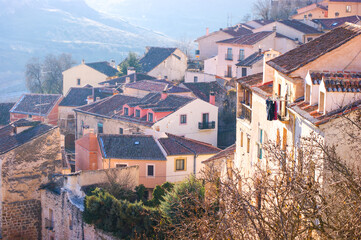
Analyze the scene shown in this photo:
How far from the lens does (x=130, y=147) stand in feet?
108

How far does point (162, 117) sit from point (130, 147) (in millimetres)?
5366

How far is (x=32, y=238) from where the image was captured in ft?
92.3

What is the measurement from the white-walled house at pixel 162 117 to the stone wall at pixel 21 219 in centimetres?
966

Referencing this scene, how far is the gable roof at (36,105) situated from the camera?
49628mm

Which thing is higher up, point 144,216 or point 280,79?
point 280,79

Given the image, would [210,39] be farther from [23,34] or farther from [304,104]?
[23,34]

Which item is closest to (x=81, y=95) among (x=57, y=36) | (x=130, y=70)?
(x=130, y=70)

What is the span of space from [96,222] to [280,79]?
9034 mm

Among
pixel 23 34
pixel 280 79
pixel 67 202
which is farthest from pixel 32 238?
pixel 23 34

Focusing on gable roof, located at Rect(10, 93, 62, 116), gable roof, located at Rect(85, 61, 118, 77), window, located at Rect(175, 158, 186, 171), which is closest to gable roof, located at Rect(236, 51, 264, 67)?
window, located at Rect(175, 158, 186, 171)

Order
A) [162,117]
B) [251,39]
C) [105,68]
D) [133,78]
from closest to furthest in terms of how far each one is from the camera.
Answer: [162,117], [251,39], [133,78], [105,68]

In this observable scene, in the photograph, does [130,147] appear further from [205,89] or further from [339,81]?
[339,81]

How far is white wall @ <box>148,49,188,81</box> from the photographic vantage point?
58344 millimetres

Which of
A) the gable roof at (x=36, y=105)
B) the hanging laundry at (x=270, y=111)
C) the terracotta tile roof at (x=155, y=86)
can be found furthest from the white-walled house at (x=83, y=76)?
the hanging laundry at (x=270, y=111)
